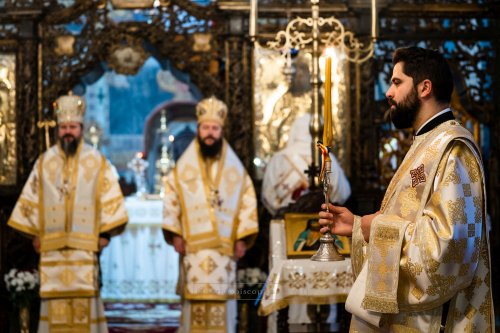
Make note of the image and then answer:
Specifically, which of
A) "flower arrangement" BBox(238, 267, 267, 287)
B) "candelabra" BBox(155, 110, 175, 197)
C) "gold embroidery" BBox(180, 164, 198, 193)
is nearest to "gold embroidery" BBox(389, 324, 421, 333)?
"gold embroidery" BBox(180, 164, 198, 193)

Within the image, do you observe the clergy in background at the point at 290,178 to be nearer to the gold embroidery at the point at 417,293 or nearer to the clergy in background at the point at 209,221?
the clergy in background at the point at 209,221

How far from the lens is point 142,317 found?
10.4 meters

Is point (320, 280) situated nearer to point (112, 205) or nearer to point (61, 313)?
point (112, 205)

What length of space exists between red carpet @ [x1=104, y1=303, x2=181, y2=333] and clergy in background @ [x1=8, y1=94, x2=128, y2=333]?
1.22 m

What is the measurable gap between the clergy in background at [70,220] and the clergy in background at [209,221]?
49cm

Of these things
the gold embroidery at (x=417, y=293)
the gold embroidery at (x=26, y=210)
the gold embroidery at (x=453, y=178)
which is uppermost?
the gold embroidery at (x=26, y=210)

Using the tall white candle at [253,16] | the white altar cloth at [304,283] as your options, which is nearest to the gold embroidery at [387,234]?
the white altar cloth at [304,283]

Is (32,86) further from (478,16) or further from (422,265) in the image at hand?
(422,265)

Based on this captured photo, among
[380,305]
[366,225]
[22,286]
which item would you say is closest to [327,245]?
[366,225]

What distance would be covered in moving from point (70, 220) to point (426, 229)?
4.67 m

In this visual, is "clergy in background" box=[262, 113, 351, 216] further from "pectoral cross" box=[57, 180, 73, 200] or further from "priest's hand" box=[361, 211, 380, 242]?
"priest's hand" box=[361, 211, 380, 242]

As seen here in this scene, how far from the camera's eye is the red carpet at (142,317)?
9438mm

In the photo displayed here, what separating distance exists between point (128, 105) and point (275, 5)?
6.70m

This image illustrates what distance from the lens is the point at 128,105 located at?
15.9 m
